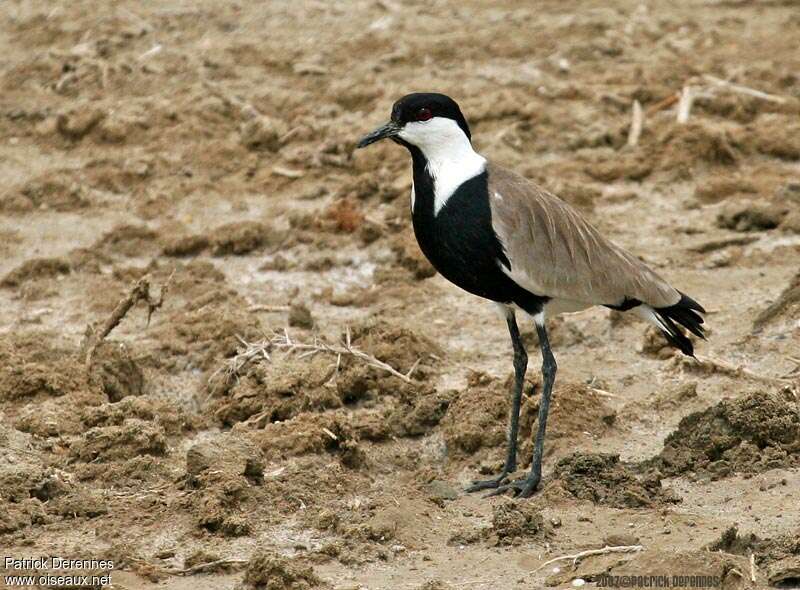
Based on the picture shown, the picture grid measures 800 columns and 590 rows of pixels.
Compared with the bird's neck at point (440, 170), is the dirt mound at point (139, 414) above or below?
below

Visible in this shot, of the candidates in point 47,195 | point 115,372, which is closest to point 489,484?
point 115,372

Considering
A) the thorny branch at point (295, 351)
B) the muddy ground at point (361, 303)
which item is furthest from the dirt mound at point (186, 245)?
the thorny branch at point (295, 351)

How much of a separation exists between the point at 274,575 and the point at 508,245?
2032 millimetres

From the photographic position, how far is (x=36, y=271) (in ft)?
29.9

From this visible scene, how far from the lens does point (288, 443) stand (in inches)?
266

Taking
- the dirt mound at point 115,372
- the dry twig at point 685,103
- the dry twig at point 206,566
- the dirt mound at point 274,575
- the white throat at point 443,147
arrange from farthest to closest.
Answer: the dry twig at point 685,103 → the dirt mound at point 115,372 → the white throat at point 443,147 → the dry twig at point 206,566 → the dirt mound at point 274,575

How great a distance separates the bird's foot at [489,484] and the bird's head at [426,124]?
1.53 meters

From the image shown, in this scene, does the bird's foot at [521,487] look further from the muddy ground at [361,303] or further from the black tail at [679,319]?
the black tail at [679,319]

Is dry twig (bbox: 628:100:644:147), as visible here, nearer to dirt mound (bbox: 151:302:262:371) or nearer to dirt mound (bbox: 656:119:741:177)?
dirt mound (bbox: 656:119:741:177)

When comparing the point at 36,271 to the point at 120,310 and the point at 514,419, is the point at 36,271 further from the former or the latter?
the point at 514,419

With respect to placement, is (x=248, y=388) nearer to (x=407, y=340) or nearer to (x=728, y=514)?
(x=407, y=340)

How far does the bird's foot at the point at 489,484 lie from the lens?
6.59 meters

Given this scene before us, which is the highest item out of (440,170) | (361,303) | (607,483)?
(440,170)

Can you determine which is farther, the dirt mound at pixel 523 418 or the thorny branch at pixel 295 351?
the thorny branch at pixel 295 351
